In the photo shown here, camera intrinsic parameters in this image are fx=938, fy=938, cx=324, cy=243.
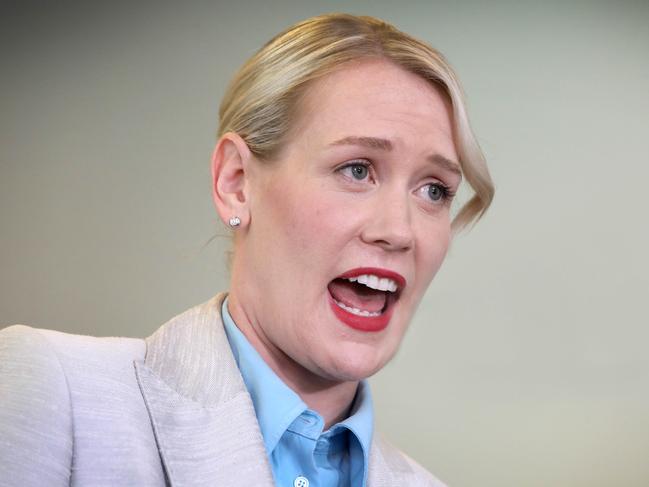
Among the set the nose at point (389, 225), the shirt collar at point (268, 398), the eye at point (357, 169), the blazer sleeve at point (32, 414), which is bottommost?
the blazer sleeve at point (32, 414)

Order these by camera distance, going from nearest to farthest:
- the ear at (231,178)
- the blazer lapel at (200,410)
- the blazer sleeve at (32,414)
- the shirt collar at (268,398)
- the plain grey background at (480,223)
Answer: the blazer sleeve at (32,414) → the blazer lapel at (200,410) → the shirt collar at (268,398) → the ear at (231,178) → the plain grey background at (480,223)

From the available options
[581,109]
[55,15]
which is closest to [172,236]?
[55,15]

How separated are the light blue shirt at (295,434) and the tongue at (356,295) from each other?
6.0 inches

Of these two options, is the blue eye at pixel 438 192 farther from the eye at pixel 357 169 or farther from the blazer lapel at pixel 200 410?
the blazer lapel at pixel 200 410

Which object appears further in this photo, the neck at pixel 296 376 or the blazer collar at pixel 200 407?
the neck at pixel 296 376

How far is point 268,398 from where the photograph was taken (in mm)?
1361

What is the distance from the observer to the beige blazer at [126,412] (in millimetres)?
1139

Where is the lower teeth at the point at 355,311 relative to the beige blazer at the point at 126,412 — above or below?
above

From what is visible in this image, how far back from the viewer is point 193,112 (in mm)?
3131

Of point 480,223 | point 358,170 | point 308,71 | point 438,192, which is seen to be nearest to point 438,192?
point 438,192

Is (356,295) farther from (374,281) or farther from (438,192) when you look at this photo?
(438,192)

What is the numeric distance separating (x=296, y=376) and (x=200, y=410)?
0.19m

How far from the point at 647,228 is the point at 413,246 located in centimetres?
186

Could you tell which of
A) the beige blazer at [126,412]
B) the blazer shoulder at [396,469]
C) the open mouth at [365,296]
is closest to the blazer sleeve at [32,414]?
the beige blazer at [126,412]
